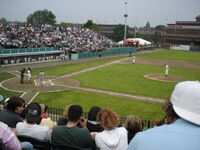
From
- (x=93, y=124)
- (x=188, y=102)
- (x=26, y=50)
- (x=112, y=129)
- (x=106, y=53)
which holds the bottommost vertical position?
(x=93, y=124)

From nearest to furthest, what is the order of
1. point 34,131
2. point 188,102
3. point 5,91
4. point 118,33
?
point 188,102 < point 34,131 < point 5,91 < point 118,33

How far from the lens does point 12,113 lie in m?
6.23

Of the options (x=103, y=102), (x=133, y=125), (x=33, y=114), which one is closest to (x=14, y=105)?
(x=33, y=114)

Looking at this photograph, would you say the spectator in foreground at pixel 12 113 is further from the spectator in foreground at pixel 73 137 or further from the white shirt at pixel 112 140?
the white shirt at pixel 112 140

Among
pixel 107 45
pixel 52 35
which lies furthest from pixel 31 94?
pixel 107 45

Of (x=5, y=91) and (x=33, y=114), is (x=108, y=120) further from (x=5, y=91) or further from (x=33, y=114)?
(x=5, y=91)

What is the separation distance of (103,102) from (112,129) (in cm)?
1409

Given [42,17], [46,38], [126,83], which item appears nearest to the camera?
[126,83]

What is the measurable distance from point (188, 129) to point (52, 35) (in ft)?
176

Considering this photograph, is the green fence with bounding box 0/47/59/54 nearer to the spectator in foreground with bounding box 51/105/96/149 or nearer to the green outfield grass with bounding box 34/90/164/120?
the green outfield grass with bounding box 34/90/164/120

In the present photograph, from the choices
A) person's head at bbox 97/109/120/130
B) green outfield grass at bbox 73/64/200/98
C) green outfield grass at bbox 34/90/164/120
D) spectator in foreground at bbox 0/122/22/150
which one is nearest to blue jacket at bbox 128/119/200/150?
spectator in foreground at bbox 0/122/22/150

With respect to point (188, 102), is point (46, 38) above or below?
above

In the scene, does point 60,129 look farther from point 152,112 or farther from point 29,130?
point 152,112

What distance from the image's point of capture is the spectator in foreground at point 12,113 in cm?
608
